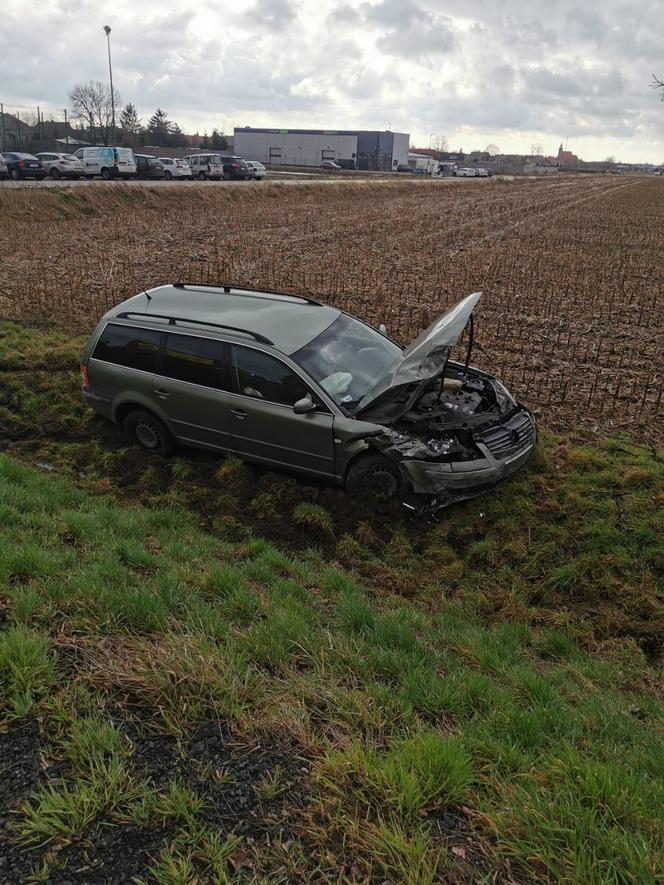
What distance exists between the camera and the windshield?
20.1ft

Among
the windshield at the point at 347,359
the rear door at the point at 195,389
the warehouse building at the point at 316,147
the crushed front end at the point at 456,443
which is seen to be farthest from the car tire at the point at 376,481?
the warehouse building at the point at 316,147

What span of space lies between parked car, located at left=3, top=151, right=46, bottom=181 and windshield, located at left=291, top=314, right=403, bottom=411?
3517 cm

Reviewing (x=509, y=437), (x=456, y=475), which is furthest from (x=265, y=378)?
(x=509, y=437)

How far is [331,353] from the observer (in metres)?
6.41

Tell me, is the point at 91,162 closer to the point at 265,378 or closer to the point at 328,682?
the point at 265,378

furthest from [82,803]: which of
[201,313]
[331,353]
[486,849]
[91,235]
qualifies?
[91,235]

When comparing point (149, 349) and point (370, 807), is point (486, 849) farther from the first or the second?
point (149, 349)

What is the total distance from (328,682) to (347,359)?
3791mm

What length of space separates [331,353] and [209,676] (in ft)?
12.9

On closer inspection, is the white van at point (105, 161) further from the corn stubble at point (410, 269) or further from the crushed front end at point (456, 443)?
the crushed front end at point (456, 443)

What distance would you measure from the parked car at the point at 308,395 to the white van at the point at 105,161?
3593 centimetres

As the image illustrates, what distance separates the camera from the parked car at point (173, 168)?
43.8m

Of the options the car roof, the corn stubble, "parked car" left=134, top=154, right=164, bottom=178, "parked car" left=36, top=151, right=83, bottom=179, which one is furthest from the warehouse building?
the car roof

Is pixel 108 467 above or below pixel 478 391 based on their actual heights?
below
